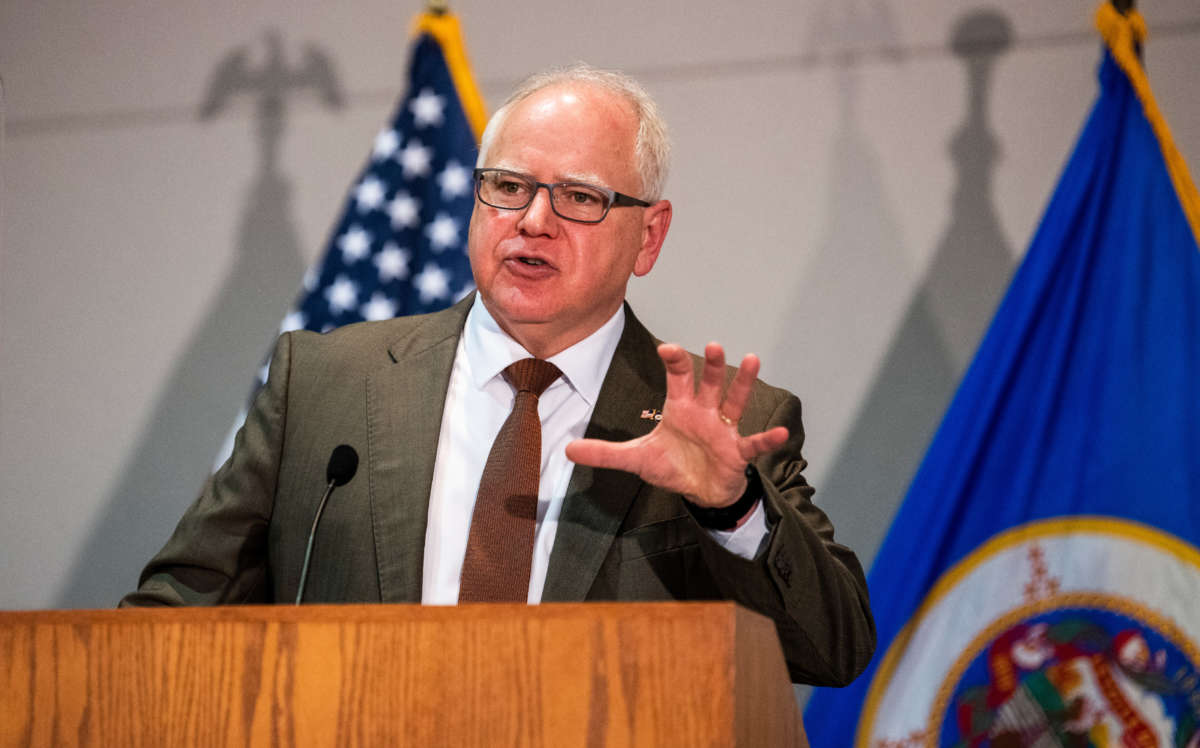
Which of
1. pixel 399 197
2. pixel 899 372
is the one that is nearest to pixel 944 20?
pixel 899 372

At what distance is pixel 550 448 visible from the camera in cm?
195

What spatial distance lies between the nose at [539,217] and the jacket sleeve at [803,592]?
0.65 meters

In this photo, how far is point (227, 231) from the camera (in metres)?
3.69

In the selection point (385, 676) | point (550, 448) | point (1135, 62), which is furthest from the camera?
point (1135, 62)

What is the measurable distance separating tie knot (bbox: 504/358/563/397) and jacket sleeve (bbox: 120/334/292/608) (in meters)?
0.38

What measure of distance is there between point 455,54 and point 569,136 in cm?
129

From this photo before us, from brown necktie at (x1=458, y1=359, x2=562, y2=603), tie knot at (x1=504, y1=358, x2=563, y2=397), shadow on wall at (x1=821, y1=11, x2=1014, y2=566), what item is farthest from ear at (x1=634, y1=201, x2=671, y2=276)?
shadow on wall at (x1=821, y1=11, x2=1014, y2=566)

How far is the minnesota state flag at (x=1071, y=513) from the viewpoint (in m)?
2.62

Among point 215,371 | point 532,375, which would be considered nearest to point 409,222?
point 215,371

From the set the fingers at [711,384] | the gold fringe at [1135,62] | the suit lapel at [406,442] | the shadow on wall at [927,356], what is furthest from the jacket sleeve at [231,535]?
the gold fringe at [1135,62]

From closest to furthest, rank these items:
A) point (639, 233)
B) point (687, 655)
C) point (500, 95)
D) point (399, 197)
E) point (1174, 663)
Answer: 1. point (687, 655)
2. point (639, 233)
3. point (1174, 663)
4. point (399, 197)
5. point (500, 95)

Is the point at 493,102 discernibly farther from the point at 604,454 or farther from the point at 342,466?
the point at 604,454

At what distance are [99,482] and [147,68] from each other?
1.30 meters

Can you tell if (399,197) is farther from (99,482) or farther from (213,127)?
(99,482)
